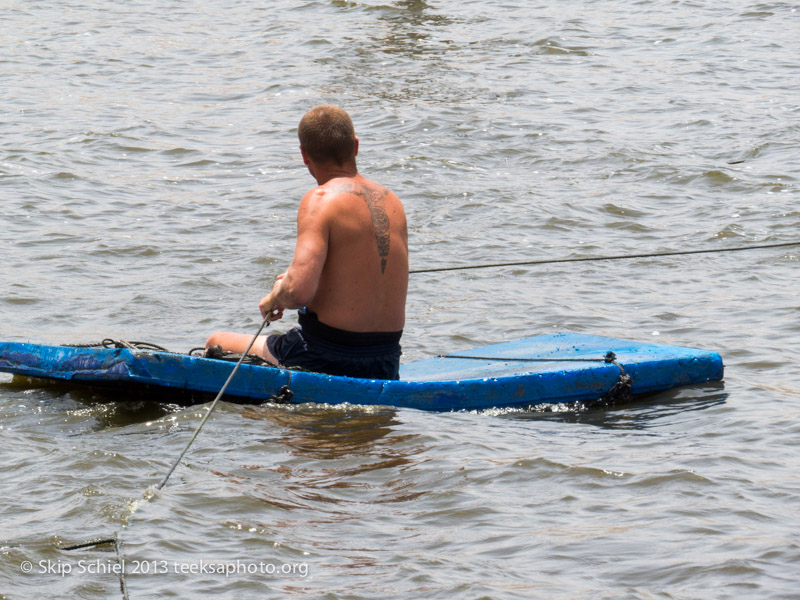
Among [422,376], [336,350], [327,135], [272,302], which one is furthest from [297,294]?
[422,376]

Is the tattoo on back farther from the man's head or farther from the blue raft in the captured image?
the blue raft

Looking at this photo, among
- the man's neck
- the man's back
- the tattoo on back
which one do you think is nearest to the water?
the man's back

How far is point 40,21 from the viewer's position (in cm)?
1903

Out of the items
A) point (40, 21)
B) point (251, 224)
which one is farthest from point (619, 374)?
point (40, 21)

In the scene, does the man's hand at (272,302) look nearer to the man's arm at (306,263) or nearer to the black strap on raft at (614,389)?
the man's arm at (306,263)

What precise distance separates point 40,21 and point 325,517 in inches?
655

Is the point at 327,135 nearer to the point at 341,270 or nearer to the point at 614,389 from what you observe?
the point at 341,270

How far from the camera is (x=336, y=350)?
543cm

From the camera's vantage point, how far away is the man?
5.11m

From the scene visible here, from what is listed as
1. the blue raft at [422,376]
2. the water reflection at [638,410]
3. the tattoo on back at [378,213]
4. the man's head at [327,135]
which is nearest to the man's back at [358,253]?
the tattoo on back at [378,213]

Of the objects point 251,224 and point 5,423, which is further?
point 251,224

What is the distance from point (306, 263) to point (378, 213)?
0.44 meters

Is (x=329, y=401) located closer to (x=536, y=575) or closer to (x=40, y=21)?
(x=536, y=575)

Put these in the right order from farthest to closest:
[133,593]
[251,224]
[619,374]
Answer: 1. [251,224]
2. [619,374]
3. [133,593]
